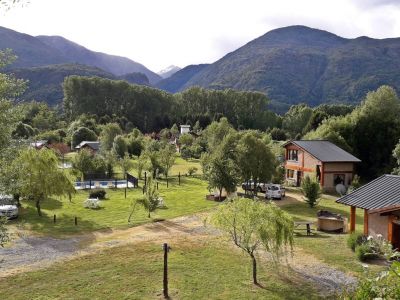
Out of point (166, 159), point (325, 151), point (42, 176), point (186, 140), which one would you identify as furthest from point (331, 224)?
point (186, 140)

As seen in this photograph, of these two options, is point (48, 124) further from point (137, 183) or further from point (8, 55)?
point (8, 55)

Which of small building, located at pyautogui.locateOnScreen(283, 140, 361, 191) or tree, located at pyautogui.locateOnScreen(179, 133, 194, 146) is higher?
tree, located at pyautogui.locateOnScreen(179, 133, 194, 146)

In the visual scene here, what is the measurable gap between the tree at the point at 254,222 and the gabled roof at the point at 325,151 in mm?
27856

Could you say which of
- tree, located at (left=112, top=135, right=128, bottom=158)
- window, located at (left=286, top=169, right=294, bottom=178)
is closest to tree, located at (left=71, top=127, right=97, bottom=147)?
tree, located at (left=112, top=135, right=128, bottom=158)

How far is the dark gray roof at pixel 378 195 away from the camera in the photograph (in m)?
21.8

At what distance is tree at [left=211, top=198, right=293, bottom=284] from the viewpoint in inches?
697

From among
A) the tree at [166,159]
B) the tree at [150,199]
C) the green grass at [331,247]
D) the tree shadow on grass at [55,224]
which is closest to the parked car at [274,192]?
the green grass at [331,247]

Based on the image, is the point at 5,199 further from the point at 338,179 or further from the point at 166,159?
the point at 166,159

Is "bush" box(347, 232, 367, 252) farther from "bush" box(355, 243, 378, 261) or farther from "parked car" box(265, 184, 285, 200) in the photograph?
"parked car" box(265, 184, 285, 200)

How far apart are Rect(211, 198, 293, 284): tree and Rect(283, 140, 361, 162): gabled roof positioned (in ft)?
91.4

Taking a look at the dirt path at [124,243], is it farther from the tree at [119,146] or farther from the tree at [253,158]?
the tree at [119,146]

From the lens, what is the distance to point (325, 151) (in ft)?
154

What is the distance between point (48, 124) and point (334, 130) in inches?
3222

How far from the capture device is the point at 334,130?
53.9 m
